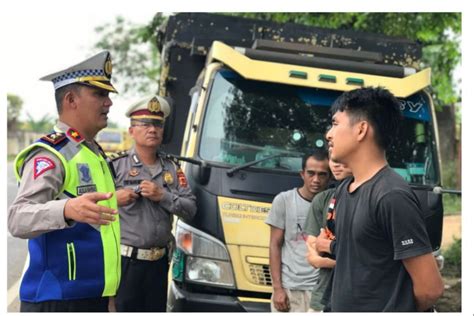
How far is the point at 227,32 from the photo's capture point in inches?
245

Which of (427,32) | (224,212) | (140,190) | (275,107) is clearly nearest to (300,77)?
(275,107)

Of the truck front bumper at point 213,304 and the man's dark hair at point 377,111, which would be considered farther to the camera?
the truck front bumper at point 213,304

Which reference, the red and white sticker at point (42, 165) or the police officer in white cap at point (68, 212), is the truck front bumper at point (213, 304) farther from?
the red and white sticker at point (42, 165)

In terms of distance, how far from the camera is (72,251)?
2643 millimetres

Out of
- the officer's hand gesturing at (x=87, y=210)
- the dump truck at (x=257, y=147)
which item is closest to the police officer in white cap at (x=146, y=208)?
the dump truck at (x=257, y=147)

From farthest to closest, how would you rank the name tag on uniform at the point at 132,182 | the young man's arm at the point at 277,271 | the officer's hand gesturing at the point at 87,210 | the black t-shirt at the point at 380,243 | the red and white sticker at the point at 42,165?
the name tag on uniform at the point at 132,182, the young man's arm at the point at 277,271, the red and white sticker at the point at 42,165, the officer's hand gesturing at the point at 87,210, the black t-shirt at the point at 380,243

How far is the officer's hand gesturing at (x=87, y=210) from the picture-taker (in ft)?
7.95

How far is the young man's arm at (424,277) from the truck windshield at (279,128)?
2327mm

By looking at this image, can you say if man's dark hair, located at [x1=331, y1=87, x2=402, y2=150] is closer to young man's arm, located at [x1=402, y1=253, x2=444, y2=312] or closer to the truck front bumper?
young man's arm, located at [x1=402, y1=253, x2=444, y2=312]

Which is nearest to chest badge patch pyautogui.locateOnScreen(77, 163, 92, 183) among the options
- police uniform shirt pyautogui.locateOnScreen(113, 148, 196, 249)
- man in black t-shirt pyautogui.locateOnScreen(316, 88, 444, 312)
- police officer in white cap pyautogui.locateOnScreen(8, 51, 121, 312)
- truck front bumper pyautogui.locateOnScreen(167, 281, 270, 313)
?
police officer in white cap pyautogui.locateOnScreen(8, 51, 121, 312)

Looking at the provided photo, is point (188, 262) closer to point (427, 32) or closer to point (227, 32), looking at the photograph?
point (227, 32)

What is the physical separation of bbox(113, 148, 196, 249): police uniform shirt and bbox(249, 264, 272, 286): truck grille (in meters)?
0.58

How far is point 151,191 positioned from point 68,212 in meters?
1.73

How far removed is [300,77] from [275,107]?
300 mm
